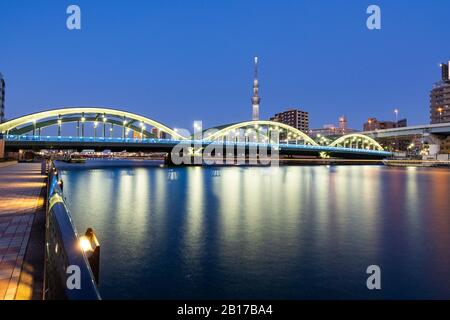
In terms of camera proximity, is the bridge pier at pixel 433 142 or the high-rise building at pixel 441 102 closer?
the bridge pier at pixel 433 142

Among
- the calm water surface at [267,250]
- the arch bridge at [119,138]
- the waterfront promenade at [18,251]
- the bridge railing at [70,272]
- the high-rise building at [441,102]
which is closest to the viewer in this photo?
the bridge railing at [70,272]

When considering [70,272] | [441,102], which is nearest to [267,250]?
[70,272]

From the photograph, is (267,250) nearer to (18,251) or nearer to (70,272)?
(18,251)

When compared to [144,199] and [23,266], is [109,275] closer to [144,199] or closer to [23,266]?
[23,266]

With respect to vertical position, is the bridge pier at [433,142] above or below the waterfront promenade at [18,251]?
above

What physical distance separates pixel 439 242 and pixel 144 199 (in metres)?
18.5

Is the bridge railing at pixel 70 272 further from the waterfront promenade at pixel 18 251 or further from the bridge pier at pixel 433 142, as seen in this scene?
the bridge pier at pixel 433 142

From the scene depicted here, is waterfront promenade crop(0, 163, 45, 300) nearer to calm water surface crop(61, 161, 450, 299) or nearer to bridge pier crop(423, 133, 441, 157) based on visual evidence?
calm water surface crop(61, 161, 450, 299)

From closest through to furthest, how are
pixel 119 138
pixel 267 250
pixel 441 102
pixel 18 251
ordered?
pixel 18 251 < pixel 267 250 < pixel 119 138 < pixel 441 102

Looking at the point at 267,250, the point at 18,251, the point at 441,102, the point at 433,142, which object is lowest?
the point at 267,250

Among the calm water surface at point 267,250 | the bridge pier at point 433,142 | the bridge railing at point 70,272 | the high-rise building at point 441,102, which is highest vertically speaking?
the high-rise building at point 441,102

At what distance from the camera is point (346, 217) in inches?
748

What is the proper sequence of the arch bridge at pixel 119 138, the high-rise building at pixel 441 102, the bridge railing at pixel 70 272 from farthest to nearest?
the high-rise building at pixel 441 102
the arch bridge at pixel 119 138
the bridge railing at pixel 70 272

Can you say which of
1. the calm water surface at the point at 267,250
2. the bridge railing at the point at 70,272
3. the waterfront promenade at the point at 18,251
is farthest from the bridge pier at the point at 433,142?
the bridge railing at the point at 70,272
